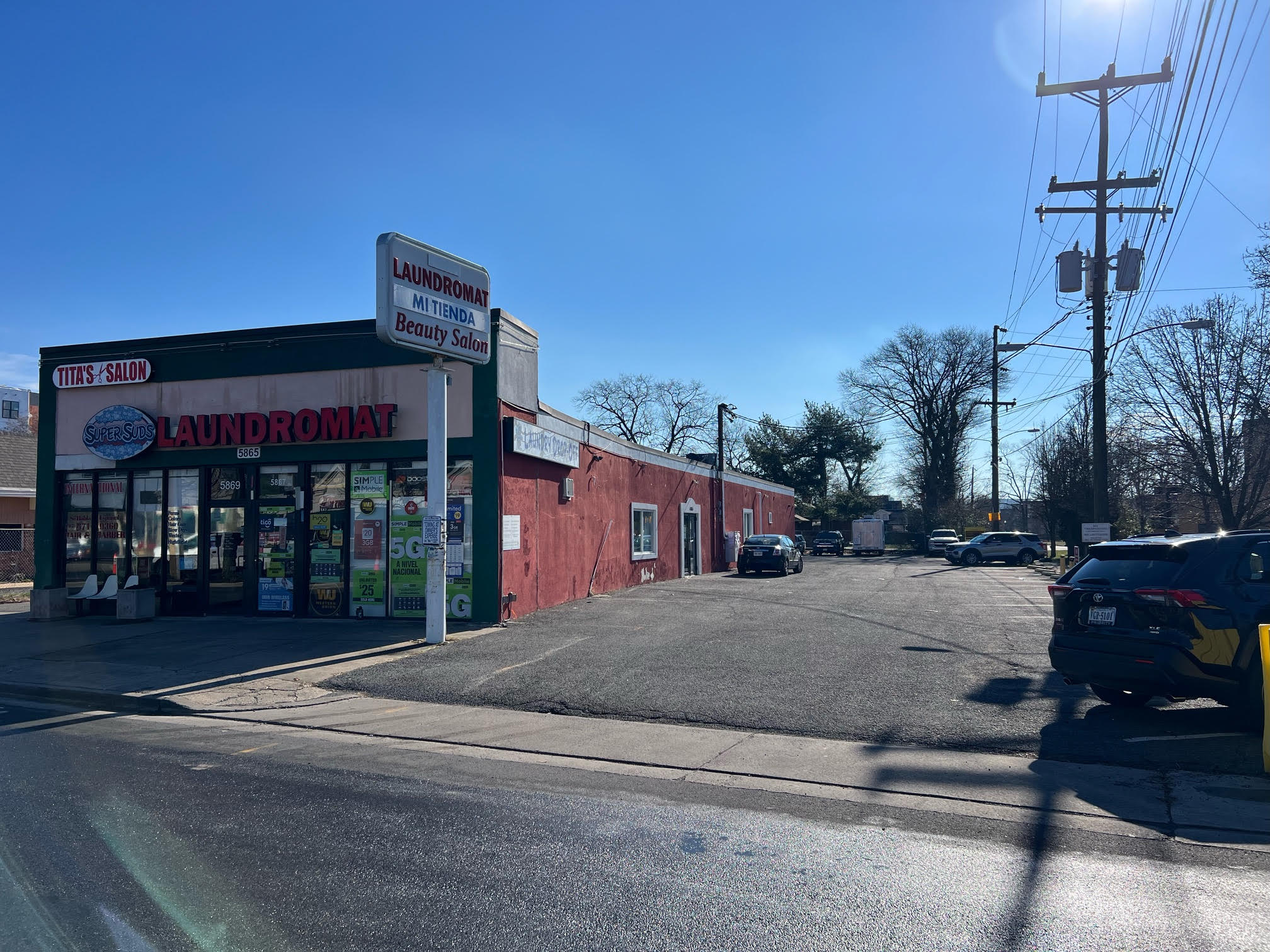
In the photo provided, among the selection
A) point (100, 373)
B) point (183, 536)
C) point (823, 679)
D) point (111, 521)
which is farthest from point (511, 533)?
point (100, 373)

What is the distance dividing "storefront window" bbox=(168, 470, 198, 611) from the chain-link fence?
47.3ft

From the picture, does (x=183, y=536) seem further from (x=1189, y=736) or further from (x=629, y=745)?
(x=1189, y=736)

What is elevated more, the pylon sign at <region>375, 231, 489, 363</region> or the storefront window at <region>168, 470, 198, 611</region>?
the pylon sign at <region>375, 231, 489, 363</region>

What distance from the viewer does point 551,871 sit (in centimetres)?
459

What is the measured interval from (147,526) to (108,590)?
137cm

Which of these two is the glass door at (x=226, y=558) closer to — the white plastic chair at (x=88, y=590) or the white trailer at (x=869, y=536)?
the white plastic chair at (x=88, y=590)

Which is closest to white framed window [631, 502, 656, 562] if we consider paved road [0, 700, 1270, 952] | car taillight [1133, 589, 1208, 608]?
car taillight [1133, 589, 1208, 608]

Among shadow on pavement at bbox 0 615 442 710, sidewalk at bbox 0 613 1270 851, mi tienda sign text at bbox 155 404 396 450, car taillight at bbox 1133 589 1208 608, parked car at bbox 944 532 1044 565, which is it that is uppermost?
mi tienda sign text at bbox 155 404 396 450

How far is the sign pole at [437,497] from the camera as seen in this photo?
12.5m

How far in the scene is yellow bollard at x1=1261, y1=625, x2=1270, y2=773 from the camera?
20.6ft

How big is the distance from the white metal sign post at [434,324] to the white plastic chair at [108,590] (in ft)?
25.4

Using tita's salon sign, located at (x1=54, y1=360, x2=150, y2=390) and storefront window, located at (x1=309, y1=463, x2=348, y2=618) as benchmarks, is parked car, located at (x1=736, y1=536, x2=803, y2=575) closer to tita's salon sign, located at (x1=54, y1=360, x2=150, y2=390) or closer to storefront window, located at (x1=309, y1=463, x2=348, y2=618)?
storefront window, located at (x1=309, y1=463, x2=348, y2=618)

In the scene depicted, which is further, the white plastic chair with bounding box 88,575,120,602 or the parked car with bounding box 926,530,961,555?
the parked car with bounding box 926,530,961,555

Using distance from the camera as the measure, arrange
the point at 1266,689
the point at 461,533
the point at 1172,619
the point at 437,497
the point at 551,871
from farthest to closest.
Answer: the point at 461,533 < the point at 437,497 < the point at 1172,619 < the point at 1266,689 < the point at 551,871
